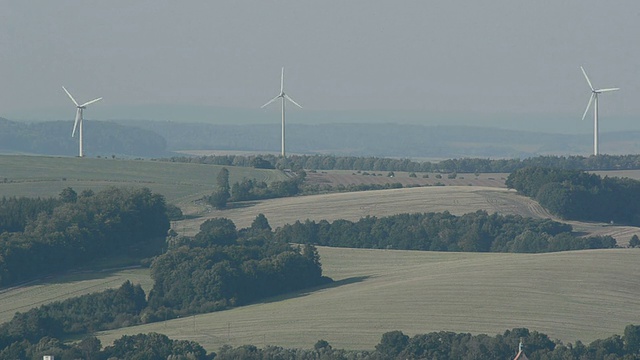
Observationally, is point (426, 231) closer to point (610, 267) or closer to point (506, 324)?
point (610, 267)

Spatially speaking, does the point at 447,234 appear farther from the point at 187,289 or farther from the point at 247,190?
the point at 187,289

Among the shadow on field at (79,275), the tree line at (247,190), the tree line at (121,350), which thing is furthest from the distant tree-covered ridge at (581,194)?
the tree line at (121,350)

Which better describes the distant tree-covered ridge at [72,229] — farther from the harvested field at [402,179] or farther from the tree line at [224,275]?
the harvested field at [402,179]

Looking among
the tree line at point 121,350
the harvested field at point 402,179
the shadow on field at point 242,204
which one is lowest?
the tree line at point 121,350

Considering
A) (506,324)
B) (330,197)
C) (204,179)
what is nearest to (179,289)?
(506,324)

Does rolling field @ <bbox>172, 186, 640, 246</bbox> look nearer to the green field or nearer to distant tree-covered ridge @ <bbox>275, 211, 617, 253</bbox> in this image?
distant tree-covered ridge @ <bbox>275, 211, 617, 253</bbox>

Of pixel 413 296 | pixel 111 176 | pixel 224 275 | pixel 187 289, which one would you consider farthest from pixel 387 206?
pixel 413 296

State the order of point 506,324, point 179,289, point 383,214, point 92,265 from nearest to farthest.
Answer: point 506,324 → point 179,289 → point 92,265 → point 383,214

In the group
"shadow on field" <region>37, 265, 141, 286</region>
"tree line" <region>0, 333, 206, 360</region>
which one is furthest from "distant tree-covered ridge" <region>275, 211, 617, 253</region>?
"tree line" <region>0, 333, 206, 360</region>
